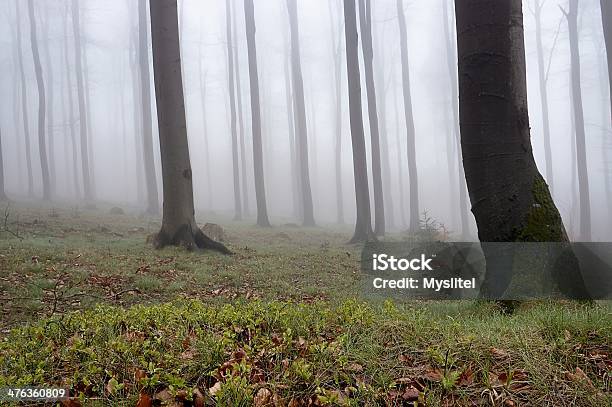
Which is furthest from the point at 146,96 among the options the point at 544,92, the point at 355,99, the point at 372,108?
the point at 544,92

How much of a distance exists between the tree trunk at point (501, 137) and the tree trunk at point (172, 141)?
6.40 metres

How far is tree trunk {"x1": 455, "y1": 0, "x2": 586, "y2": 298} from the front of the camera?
3.91 meters

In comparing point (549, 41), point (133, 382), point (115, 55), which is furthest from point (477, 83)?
point (115, 55)

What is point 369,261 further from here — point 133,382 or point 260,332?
point 133,382

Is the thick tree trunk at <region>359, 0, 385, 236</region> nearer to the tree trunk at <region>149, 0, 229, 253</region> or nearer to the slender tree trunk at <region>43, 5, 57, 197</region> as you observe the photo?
the tree trunk at <region>149, 0, 229, 253</region>

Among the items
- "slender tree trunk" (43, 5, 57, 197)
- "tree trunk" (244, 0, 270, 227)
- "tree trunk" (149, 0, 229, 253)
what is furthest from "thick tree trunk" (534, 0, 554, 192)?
"slender tree trunk" (43, 5, 57, 197)

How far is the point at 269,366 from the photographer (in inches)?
92.3

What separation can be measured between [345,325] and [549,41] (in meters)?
35.0

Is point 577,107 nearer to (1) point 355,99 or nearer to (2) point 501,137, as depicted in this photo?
(1) point 355,99

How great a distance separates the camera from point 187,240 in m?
9.16

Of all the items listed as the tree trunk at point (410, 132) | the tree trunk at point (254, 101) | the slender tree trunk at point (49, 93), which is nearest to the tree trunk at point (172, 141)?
the tree trunk at point (254, 101)

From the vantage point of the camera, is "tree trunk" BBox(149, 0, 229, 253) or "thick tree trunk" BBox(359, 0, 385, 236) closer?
"tree trunk" BBox(149, 0, 229, 253)

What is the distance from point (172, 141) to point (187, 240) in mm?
2225

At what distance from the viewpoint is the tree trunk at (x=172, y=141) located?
30.4 feet
